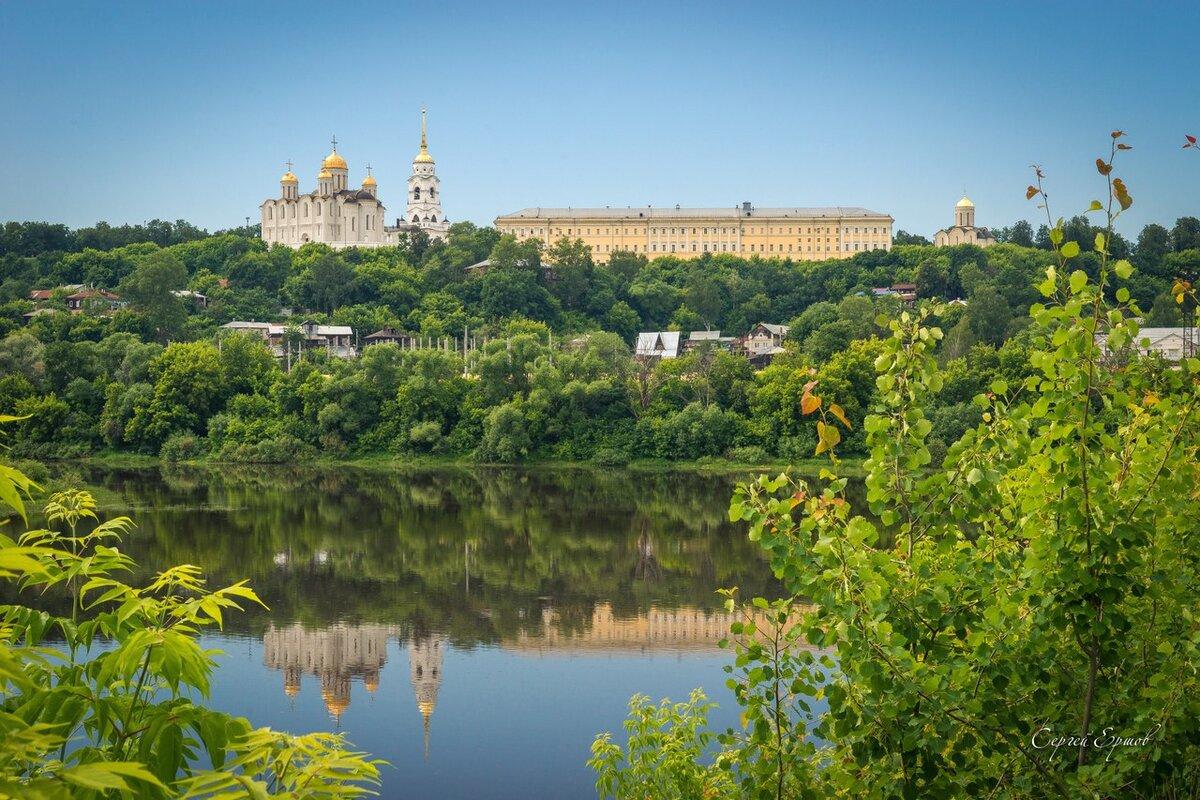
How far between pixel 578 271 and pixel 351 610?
41.4 m

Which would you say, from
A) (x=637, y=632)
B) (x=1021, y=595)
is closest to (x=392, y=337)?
(x=637, y=632)

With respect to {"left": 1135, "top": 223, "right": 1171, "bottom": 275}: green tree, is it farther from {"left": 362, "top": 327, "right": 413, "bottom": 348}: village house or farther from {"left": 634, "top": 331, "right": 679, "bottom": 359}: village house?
{"left": 362, "top": 327, "right": 413, "bottom": 348}: village house

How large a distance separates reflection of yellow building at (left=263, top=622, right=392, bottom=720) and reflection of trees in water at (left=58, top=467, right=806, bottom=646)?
0.50m

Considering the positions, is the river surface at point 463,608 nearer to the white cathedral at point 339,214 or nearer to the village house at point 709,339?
the village house at point 709,339

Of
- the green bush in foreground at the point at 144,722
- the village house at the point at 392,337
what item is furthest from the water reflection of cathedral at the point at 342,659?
the village house at the point at 392,337

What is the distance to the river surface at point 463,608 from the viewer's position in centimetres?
1225

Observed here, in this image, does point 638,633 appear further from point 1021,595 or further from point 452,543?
point 1021,595

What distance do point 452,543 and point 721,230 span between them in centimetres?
6233

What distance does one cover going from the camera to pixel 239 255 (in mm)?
66000

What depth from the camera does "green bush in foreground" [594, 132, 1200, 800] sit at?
149 inches

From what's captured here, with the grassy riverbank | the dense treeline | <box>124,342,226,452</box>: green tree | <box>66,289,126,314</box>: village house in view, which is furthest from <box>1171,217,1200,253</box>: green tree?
<box>66,289,126,314</box>: village house

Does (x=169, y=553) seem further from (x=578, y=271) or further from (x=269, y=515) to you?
(x=578, y=271)

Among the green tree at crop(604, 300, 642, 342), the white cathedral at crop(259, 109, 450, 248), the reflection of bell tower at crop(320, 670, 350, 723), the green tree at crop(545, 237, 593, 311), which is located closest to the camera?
the reflection of bell tower at crop(320, 670, 350, 723)

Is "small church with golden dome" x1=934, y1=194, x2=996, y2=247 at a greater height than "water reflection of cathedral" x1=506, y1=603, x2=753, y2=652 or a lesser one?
greater
